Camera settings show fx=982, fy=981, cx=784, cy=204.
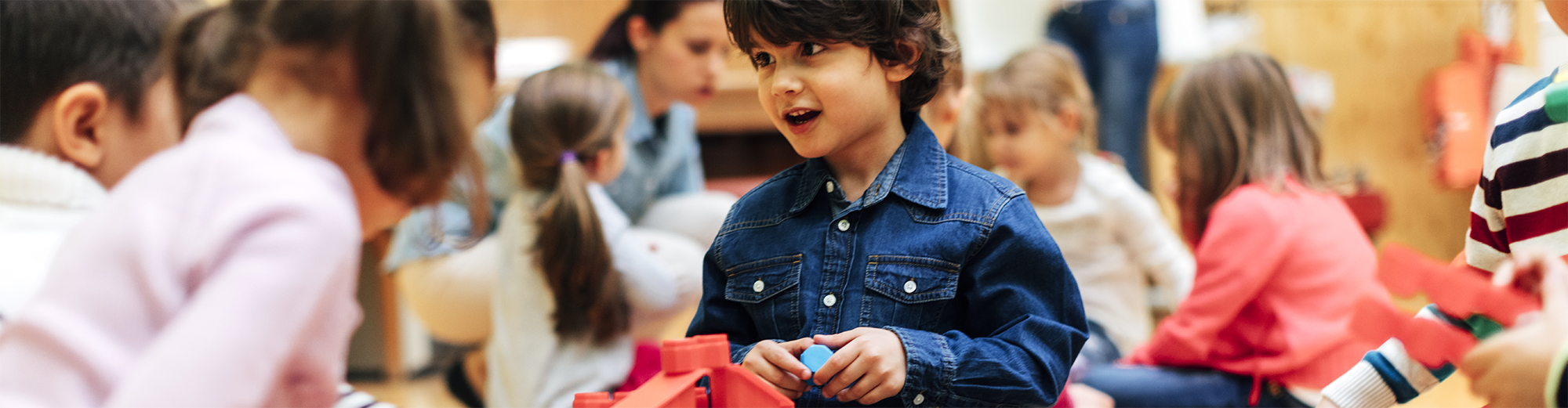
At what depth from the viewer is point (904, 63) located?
692mm

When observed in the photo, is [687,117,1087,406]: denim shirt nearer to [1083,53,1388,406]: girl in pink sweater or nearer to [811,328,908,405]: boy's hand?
[811,328,908,405]: boy's hand

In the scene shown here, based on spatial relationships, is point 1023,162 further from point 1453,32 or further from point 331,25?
point 1453,32

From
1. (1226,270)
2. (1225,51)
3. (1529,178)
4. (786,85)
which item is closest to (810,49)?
(786,85)

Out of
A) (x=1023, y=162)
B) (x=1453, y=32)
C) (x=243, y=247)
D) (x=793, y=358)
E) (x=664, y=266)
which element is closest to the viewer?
(x=243, y=247)

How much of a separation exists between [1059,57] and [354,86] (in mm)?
1203

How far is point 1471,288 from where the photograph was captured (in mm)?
497

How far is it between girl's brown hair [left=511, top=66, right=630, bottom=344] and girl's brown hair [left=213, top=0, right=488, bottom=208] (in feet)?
1.94

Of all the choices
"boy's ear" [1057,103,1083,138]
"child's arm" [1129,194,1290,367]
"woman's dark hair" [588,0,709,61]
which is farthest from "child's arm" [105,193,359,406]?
"boy's ear" [1057,103,1083,138]

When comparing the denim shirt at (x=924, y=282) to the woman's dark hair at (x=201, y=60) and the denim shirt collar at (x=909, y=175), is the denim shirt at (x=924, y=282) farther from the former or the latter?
the woman's dark hair at (x=201, y=60)

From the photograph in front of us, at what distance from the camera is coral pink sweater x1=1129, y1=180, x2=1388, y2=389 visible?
1.14m

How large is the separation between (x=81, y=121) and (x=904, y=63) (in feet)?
2.32

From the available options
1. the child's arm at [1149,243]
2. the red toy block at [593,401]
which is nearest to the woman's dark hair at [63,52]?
the red toy block at [593,401]

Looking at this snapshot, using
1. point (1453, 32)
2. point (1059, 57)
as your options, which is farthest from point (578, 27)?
point (1453, 32)

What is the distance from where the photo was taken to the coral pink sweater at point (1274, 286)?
1137 mm
